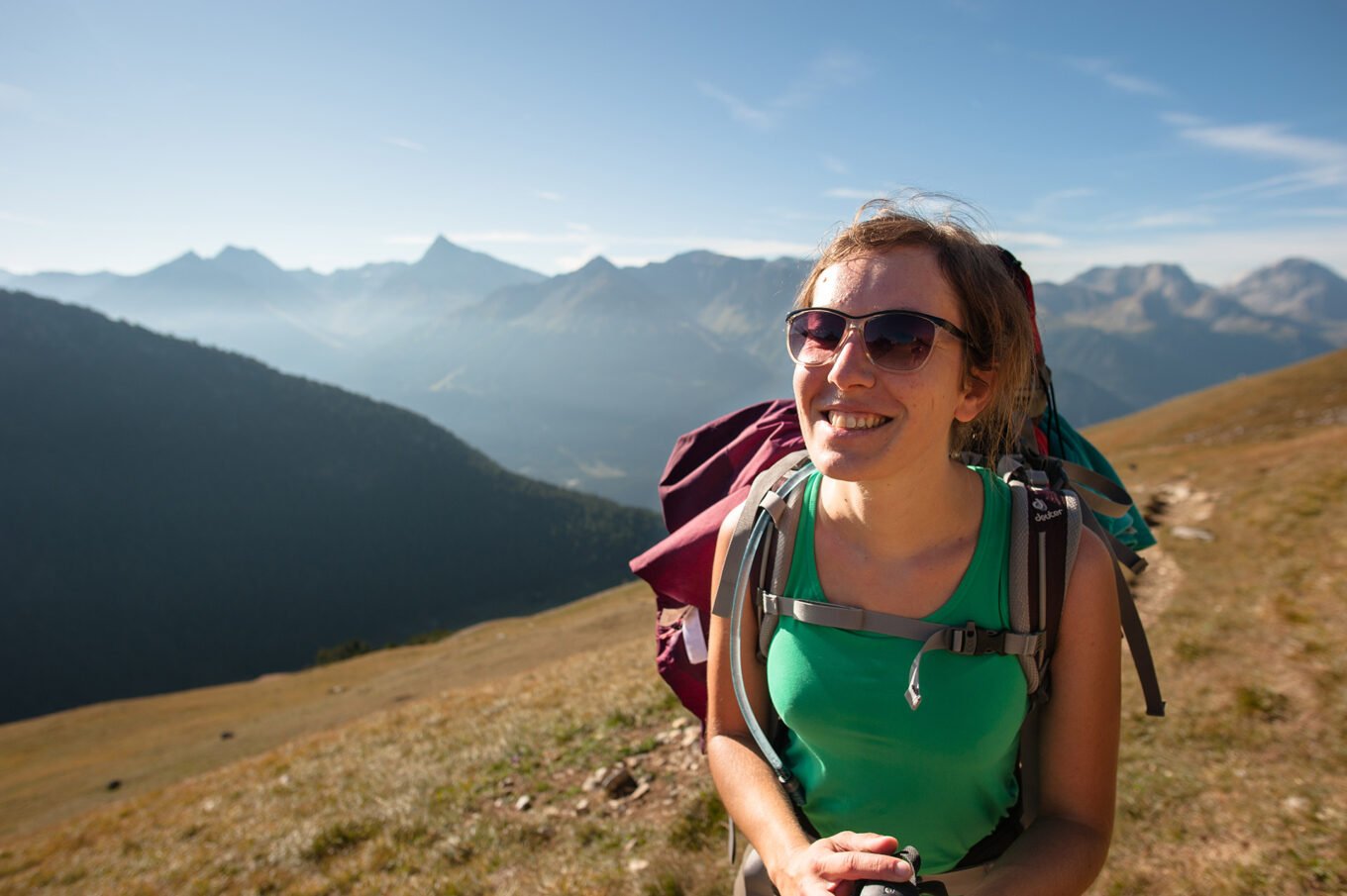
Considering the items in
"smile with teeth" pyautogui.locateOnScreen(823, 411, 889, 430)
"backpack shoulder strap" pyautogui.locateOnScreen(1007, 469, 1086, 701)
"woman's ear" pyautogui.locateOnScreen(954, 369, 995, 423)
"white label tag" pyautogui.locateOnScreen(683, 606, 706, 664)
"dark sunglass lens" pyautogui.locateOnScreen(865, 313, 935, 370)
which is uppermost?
"dark sunglass lens" pyautogui.locateOnScreen(865, 313, 935, 370)

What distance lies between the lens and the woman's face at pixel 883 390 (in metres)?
2.25

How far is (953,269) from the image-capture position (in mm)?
2400

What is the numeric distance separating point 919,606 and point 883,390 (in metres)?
0.77

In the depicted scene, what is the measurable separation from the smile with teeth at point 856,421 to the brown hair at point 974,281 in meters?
0.42

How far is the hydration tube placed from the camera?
8.45ft

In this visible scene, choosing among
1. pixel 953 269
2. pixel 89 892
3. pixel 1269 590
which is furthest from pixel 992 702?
pixel 89 892

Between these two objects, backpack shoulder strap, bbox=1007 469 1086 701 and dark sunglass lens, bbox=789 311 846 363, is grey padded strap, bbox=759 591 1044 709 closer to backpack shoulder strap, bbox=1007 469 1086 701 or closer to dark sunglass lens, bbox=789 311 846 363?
backpack shoulder strap, bbox=1007 469 1086 701

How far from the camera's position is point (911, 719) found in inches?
91.5

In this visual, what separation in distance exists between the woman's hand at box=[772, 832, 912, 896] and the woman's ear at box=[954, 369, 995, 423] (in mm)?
1402

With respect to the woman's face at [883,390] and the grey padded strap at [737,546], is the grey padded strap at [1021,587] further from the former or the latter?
the grey padded strap at [737,546]

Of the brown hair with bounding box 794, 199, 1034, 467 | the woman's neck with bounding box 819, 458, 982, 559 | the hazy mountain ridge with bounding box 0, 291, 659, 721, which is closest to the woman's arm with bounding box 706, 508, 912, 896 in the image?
the woman's neck with bounding box 819, 458, 982, 559

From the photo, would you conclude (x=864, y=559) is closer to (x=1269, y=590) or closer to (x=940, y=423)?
(x=940, y=423)

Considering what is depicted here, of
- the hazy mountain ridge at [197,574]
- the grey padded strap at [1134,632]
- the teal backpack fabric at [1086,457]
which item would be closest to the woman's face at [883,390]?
the grey padded strap at [1134,632]

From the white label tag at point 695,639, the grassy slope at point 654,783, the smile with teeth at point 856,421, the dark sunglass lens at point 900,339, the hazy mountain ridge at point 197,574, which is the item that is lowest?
the hazy mountain ridge at point 197,574
